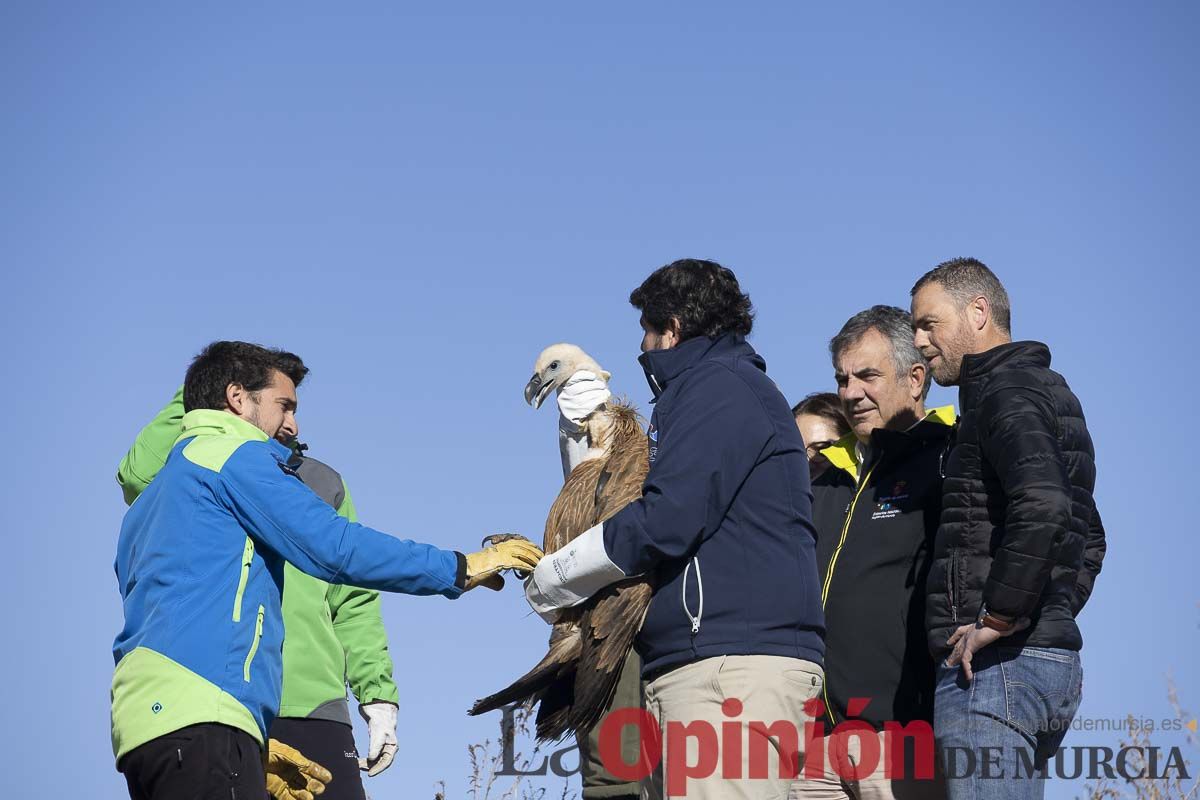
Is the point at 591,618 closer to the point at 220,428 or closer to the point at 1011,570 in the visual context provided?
the point at 1011,570

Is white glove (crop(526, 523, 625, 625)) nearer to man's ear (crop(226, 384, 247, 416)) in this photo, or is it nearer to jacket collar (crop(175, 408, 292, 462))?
jacket collar (crop(175, 408, 292, 462))

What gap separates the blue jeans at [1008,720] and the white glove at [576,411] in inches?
65.9

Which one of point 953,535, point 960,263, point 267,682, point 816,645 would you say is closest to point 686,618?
point 816,645

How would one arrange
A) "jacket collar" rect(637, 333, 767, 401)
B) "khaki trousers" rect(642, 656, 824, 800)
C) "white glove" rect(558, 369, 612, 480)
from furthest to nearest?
"white glove" rect(558, 369, 612, 480)
"jacket collar" rect(637, 333, 767, 401)
"khaki trousers" rect(642, 656, 824, 800)

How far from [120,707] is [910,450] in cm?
294

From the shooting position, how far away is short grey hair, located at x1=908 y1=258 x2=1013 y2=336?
4.53 m

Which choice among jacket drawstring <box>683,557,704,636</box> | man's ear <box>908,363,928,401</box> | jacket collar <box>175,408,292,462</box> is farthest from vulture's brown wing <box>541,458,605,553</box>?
man's ear <box>908,363,928,401</box>

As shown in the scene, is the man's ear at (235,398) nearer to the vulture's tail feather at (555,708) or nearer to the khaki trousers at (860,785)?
the vulture's tail feather at (555,708)

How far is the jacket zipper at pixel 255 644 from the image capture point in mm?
4035

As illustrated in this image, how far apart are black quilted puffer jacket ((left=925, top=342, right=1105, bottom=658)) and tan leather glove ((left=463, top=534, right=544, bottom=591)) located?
1.31 meters

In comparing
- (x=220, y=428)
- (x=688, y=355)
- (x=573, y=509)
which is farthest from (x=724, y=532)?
(x=220, y=428)

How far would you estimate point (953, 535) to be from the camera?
4.21 meters

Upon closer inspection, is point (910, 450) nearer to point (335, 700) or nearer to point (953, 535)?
point (953, 535)

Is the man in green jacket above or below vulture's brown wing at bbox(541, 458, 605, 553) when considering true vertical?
below
